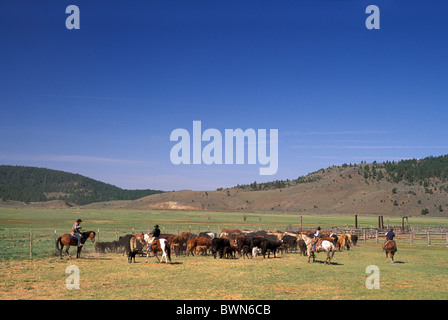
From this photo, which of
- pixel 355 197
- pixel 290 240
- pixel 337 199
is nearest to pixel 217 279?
pixel 290 240

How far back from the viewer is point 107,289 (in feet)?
47.8

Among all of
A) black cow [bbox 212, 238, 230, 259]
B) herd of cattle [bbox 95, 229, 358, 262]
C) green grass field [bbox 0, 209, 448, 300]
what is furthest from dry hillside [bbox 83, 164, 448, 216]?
green grass field [bbox 0, 209, 448, 300]

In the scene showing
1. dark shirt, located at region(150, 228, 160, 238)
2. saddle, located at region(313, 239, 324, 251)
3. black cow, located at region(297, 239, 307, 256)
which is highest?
dark shirt, located at region(150, 228, 160, 238)

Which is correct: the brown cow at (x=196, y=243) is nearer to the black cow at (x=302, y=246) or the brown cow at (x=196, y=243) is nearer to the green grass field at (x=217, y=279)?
the green grass field at (x=217, y=279)

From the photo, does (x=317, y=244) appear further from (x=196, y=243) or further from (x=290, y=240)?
(x=196, y=243)

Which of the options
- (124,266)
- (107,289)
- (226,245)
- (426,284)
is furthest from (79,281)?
(426,284)

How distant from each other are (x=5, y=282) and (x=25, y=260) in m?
7.14

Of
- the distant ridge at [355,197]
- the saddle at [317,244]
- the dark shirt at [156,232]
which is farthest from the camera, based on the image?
the distant ridge at [355,197]

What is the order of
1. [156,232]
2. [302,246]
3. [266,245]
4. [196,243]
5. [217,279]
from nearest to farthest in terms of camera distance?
[217,279] → [156,232] → [266,245] → [196,243] → [302,246]

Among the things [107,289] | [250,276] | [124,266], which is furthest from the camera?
[124,266]

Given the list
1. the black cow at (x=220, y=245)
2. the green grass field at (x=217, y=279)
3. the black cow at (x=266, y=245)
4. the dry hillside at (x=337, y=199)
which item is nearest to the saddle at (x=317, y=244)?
the green grass field at (x=217, y=279)

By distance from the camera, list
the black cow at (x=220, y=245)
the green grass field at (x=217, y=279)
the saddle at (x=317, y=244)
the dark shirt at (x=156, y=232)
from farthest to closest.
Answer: the black cow at (x=220, y=245)
the saddle at (x=317, y=244)
the dark shirt at (x=156, y=232)
the green grass field at (x=217, y=279)

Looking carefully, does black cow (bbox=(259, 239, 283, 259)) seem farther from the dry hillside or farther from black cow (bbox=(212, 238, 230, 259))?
the dry hillside
